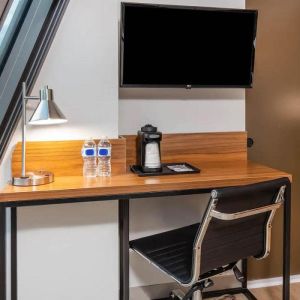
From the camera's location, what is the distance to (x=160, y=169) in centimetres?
215

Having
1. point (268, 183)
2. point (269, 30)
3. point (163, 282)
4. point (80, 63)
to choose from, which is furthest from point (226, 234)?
point (269, 30)

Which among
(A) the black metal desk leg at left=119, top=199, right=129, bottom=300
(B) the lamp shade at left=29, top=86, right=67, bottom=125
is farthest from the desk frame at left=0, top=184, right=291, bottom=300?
(B) the lamp shade at left=29, top=86, right=67, bottom=125

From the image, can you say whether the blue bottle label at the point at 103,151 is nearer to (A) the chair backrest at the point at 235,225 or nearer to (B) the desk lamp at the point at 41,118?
(B) the desk lamp at the point at 41,118

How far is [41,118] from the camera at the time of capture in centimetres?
177

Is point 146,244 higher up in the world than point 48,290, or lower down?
higher up

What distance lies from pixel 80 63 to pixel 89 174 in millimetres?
564

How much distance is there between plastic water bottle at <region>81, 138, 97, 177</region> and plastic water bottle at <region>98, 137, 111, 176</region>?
0.08ft

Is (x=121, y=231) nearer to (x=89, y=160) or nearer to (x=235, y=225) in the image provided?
(x=89, y=160)

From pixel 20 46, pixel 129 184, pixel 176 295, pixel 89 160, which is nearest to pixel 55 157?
pixel 89 160

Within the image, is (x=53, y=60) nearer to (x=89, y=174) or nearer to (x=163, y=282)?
(x=89, y=174)

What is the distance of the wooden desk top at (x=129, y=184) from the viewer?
68.9 inches

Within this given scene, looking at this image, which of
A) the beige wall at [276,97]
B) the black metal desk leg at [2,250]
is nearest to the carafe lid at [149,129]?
the beige wall at [276,97]

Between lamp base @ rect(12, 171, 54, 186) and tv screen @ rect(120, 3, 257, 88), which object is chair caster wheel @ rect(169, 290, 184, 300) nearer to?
lamp base @ rect(12, 171, 54, 186)

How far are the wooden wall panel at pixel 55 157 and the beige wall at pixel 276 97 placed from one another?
1023mm
